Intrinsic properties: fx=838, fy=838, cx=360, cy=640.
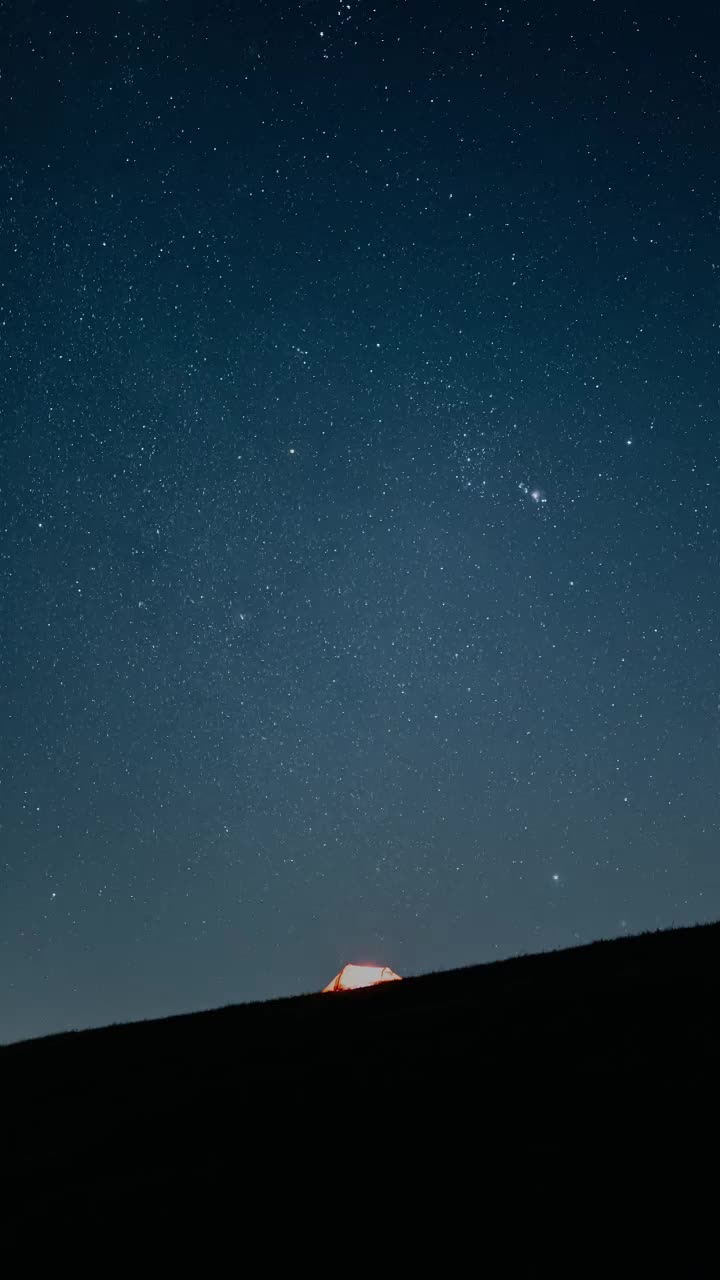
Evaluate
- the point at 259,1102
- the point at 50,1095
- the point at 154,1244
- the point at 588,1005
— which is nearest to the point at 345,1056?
the point at 259,1102

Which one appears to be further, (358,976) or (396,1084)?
(358,976)

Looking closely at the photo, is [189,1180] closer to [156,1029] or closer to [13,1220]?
[13,1220]

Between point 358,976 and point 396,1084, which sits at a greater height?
point 358,976

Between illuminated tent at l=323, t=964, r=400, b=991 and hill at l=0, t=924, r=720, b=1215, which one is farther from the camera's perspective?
illuminated tent at l=323, t=964, r=400, b=991

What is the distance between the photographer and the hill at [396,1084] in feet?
24.6

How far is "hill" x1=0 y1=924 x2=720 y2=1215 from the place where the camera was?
7.49m

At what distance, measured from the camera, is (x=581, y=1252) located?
5453 millimetres

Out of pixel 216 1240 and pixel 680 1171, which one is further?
pixel 216 1240

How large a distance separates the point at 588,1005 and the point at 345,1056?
10.6 feet

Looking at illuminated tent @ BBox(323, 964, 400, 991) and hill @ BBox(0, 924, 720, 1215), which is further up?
illuminated tent @ BBox(323, 964, 400, 991)

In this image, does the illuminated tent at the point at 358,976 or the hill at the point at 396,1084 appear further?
the illuminated tent at the point at 358,976

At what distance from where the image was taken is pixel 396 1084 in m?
9.21

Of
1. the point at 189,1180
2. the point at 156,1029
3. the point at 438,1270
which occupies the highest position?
the point at 156,1029

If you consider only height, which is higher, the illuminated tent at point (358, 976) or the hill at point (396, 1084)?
the illuminated tent at point (358, 976)
